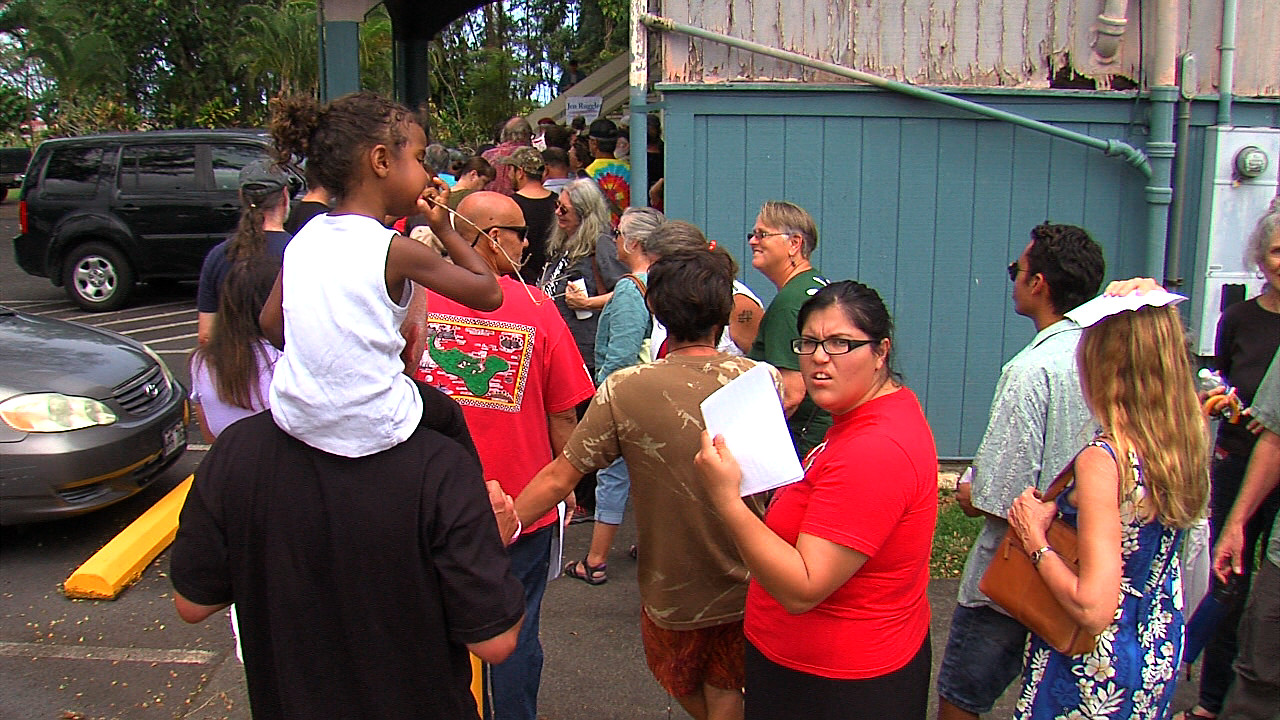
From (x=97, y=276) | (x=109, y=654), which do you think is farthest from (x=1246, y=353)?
(x=97, y=276)

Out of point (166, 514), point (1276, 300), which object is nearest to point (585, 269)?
point (166, 514)

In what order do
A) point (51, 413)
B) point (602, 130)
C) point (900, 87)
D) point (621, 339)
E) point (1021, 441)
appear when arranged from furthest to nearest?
point (602, 130), point (900, 87), point (51, 413), point (621, 339), point (1021, 441)

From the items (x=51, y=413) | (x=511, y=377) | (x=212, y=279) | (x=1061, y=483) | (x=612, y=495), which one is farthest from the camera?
(x=51, y=413)

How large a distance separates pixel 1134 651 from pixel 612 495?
8.67 feet

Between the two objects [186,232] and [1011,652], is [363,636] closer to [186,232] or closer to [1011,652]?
[1011,652]

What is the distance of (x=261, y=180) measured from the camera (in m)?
3.68

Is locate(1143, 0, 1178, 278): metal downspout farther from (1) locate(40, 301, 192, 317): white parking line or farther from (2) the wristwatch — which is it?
(1) locate(40, 301, 192, 317): white parking line

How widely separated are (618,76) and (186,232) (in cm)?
629

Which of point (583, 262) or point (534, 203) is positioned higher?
point (534, 203)

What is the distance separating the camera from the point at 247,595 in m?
1.95

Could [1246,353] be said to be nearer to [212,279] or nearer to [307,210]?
[307,210]

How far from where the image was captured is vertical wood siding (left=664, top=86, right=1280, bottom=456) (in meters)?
5.31

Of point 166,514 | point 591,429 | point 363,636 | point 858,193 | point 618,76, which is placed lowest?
point 166,514

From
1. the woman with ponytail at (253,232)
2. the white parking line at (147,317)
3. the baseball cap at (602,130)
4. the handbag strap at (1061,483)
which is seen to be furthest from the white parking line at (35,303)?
the handbag strap at (1061,483)
